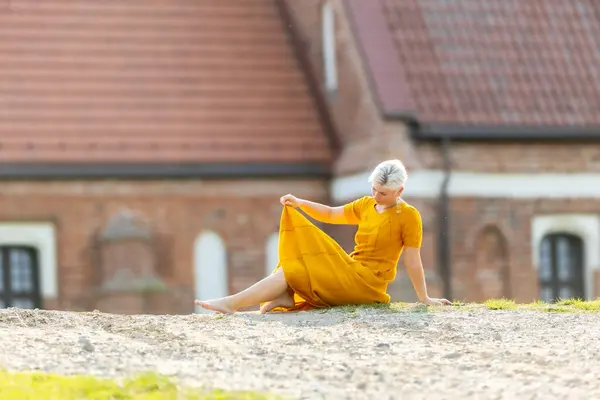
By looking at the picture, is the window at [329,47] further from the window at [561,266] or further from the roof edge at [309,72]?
the window at [561,266]

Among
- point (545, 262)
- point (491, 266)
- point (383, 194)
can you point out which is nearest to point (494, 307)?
point (383, 194)

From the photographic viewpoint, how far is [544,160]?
69.4 feet

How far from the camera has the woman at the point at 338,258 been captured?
10391 mm

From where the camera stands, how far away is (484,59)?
21750 mm

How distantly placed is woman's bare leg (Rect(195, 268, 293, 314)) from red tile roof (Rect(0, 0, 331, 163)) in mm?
10614

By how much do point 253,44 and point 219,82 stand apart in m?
1.05

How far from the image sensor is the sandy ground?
7.50 m

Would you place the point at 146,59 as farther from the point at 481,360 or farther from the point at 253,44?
the point at 481,360

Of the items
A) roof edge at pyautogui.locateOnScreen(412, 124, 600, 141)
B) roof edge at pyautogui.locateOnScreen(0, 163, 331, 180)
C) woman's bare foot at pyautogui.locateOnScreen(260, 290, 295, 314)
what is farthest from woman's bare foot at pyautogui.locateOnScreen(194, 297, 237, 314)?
roof edge at pyautogui.locateOnScreen(0, 163, 331, 180)

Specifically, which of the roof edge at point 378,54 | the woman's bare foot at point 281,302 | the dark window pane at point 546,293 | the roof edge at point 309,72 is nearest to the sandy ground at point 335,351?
the woman's bare foot at point 281,302

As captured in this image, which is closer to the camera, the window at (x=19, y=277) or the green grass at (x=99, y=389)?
the green grass at (x=99, y=389)

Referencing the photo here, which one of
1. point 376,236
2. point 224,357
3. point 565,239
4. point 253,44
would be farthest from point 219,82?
point 224,357

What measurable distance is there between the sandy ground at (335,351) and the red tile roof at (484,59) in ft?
34.2

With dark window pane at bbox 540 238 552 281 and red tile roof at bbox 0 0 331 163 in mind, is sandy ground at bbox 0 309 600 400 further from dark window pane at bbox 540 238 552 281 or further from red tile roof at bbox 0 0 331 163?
dark window pane at bbox 540 238 552 281
